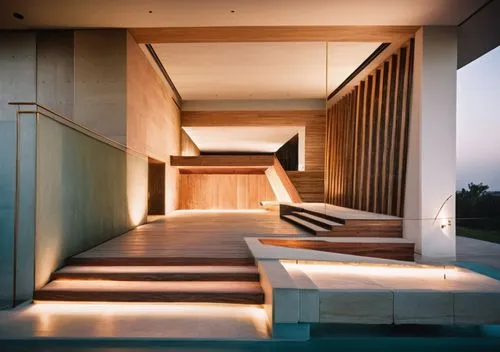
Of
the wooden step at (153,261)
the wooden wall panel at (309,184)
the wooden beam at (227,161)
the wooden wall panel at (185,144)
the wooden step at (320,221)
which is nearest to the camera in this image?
the wooden step at (153,261)

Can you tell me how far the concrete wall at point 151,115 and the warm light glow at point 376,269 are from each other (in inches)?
174

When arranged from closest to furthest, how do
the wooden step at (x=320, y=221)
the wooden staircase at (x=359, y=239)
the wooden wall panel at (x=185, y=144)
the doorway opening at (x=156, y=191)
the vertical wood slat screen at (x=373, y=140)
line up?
the wooden staircase at (x=359, y=239), the wooden step at (x=320, y=221), the vertical wood slat screen at (x=373, y=140), the doorway opening at (x=156, y=191), the wooden wall panel at (x=185, y=144)

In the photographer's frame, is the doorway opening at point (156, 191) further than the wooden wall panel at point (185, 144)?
No

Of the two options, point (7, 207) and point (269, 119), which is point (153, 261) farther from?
point (269, 119)

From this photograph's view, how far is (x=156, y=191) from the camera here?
34.5 feet

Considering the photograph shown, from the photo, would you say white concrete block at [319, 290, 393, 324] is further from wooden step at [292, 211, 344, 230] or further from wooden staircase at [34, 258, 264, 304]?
wooden step at [292, 211, 344, 230]

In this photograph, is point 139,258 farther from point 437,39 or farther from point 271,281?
point 437,39

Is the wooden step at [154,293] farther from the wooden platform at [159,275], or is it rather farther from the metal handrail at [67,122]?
the metal handrail at [67,122]

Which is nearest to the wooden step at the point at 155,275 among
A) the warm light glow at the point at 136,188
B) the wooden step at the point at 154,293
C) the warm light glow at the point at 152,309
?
the wooden step at the point at 154,293

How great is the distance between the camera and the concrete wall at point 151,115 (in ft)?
22.4

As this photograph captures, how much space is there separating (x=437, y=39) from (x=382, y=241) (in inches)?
151

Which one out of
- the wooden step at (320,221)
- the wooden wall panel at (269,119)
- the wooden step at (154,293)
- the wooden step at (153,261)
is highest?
the wooden wall panel at (269,119)

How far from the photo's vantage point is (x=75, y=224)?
4469 mm

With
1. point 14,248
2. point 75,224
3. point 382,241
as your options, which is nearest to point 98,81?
point 75,224
